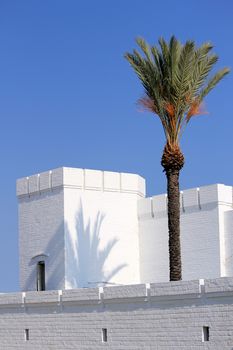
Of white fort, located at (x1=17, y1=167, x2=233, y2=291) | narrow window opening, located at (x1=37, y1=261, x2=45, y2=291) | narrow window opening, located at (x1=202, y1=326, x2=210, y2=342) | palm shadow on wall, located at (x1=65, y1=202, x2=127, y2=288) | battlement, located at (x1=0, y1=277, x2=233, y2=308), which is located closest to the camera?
battlement, located at (x1=0, y1=277, x2=233, y2=308)

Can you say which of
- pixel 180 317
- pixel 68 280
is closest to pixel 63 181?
pixel 68 280

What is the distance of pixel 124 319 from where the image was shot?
23.0 m

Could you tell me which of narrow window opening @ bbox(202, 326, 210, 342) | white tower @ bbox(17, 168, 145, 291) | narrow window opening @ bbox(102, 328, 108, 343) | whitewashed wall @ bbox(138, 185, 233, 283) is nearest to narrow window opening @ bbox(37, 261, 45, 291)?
white tower @ bbox(17, 168, 145, 291)

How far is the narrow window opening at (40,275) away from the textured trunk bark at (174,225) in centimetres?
926

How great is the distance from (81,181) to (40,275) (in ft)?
13.5

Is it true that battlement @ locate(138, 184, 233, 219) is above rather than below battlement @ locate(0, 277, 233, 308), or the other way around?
above

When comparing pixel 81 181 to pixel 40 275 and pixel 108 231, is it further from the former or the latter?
pixel 40 275

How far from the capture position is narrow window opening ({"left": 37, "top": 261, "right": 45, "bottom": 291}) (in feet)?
106

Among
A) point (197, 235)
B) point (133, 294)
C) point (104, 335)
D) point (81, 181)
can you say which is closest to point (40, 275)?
point (81, 181)

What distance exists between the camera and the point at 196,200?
30219mm

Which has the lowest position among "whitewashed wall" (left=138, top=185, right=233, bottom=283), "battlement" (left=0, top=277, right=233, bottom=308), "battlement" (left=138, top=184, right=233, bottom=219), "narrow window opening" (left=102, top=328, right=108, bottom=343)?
"narrow window opening" (left=102, top=328, right=108, bottom=343)

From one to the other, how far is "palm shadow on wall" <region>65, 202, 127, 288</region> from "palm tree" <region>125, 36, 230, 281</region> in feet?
24.0

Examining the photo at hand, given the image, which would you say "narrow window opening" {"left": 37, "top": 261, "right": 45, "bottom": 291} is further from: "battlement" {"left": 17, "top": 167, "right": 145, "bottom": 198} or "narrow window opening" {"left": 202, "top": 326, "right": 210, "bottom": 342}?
"narrow window opening" {"left": 202, "top": 326, "right": 210, "bottom": 342}

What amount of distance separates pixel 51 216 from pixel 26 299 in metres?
5.12
